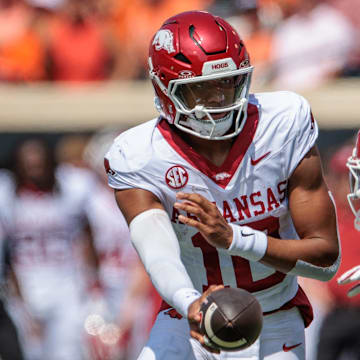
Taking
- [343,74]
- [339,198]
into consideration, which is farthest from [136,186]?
[343,74]

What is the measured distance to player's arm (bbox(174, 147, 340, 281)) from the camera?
126 inches

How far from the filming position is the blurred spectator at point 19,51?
7887 millimetres

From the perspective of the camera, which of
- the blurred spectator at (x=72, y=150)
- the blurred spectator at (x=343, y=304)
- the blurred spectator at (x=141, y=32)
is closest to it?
the blurred spectator at (x=343, y=304)

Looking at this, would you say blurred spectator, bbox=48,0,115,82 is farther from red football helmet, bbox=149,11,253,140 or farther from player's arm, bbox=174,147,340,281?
player's arm, bbox=174,147,340,281

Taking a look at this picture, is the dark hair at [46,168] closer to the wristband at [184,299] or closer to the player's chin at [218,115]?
the player's chin at [218,115]

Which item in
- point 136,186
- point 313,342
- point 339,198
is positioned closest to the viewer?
point 136,186

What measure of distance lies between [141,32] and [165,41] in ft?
14.7

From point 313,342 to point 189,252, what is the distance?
10.1 feet

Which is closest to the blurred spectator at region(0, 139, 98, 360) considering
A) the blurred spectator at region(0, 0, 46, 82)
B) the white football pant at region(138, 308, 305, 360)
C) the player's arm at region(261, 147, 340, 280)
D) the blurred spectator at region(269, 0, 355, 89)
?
the blurred spectator at region(0, 0, 46, 82)

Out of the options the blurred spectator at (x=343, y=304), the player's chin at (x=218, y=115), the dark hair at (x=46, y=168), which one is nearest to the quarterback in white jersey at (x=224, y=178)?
the player's chin at (x=218, y=115)

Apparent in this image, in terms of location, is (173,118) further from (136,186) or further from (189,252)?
(189,252)

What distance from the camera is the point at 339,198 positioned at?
6094 millimetres

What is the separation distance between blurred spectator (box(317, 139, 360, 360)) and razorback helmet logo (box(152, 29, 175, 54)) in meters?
2.62

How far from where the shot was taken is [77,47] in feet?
25.8
